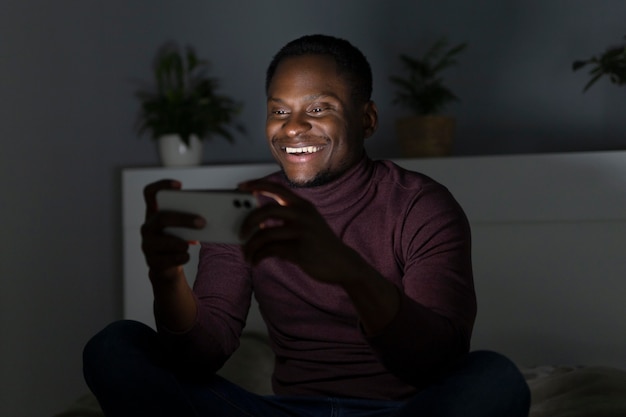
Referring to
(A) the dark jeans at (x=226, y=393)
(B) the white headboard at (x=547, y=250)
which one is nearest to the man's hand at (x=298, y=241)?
(A) the dark jeans at (x=226, y=393)

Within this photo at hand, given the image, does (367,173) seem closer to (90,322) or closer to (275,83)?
(275,83)

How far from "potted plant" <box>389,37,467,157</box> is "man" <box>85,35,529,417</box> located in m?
0.96

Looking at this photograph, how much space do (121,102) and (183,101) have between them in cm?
Result: 27

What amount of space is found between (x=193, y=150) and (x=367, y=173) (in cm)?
128

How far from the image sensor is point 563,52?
8.43 feet

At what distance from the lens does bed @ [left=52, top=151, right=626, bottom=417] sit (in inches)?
91.2

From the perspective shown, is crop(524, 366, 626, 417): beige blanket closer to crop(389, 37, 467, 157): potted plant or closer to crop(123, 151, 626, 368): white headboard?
crop(123, 151, 626, 368): white headboard

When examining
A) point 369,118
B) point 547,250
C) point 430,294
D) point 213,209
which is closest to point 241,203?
point 213,209

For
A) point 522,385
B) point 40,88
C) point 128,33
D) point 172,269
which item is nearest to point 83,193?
point 40,88

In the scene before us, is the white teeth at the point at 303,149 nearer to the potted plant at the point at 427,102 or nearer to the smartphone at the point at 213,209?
the smartphone at the point at 213,209

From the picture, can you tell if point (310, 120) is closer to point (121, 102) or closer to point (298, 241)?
point (298, 241)

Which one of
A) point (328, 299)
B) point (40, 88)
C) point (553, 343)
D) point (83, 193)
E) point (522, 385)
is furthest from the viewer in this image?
point (83, 193)

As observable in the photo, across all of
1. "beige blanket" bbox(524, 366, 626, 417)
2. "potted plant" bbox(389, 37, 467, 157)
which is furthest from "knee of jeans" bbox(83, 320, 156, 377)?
"potted plant" bbox(389, 37, 467, 157)

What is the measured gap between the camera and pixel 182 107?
267 centimetres
